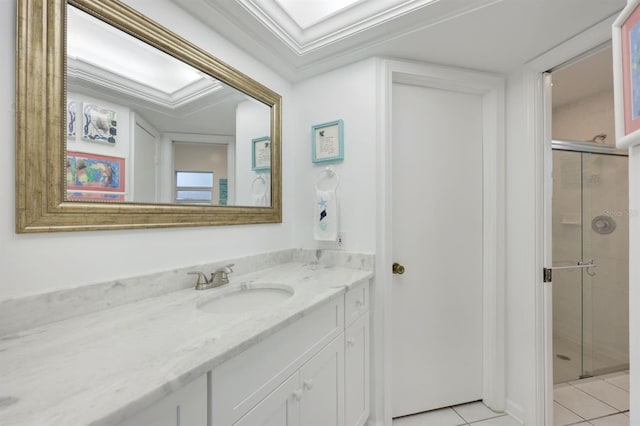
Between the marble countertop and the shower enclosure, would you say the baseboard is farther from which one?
the marble countertop

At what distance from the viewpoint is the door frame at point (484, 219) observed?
1.51 metres

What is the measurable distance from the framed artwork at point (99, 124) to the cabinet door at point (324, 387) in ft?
3.55

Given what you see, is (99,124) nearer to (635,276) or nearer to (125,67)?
(125,67)

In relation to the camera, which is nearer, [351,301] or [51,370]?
[51,370]

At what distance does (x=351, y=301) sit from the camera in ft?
4.21

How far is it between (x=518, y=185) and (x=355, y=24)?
1.37 m

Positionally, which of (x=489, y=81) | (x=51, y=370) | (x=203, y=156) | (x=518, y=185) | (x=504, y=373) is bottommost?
(x=504, y=373)

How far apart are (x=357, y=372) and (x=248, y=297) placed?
67 centimetres

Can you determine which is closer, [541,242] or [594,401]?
[541,242]

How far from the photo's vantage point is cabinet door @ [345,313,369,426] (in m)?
1.23

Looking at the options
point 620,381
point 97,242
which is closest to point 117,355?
point 97,242

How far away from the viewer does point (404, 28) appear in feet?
4.36

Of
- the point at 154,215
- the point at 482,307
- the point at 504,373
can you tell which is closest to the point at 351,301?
the point at 154,215

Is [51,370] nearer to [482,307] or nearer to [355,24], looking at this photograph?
[355,24]
